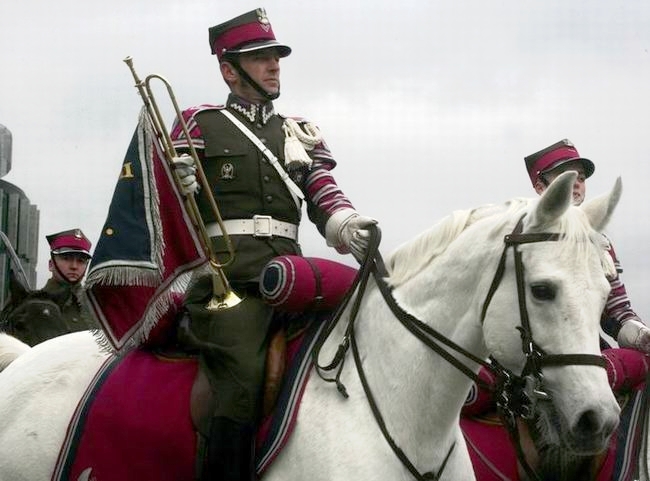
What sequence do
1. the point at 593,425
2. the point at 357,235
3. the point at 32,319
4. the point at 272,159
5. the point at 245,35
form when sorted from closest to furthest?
the point at 593,425
the point at 357,235
the point at 272,159
the point at 245,35
the point at 32,319

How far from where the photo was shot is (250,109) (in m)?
8.27

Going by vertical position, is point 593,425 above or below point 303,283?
below

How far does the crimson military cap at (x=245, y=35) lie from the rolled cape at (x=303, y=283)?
1.56m

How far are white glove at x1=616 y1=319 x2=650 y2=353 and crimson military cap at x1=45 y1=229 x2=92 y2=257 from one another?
7.10 meters

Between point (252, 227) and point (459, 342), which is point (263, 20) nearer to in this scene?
point (252, 227)

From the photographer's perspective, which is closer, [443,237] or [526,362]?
[526,362]

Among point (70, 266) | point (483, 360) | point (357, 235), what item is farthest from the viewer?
point (70, 266)

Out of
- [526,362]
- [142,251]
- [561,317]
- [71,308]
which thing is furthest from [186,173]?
[71,308]

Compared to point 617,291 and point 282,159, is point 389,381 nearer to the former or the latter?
point 282,159

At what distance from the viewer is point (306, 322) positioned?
7.66 m

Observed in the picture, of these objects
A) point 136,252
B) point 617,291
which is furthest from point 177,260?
point 617,291

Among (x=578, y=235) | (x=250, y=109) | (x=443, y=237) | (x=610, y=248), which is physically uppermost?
(x=250, y=109)

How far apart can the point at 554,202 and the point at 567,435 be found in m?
1.17

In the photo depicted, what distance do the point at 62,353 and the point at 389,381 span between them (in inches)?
104
